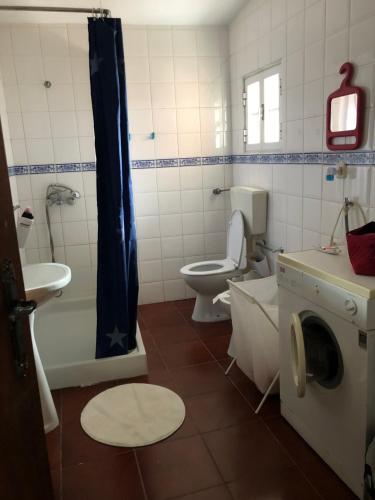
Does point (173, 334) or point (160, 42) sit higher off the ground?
point (160, 42)

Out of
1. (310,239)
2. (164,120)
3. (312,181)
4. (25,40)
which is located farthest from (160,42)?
(310,239)

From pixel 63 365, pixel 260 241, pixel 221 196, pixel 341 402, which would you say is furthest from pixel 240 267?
pixel 341 402

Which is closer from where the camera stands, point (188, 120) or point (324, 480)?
point (324, 480)

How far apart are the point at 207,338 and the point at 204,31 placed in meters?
2.39

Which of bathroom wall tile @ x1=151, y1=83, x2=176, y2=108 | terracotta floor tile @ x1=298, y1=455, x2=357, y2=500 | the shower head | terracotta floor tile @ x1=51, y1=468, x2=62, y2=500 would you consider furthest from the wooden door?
bathroom wall tile @ x1=151, y1=83, x2=176, y2=108

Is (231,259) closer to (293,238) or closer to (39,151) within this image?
(293,238)

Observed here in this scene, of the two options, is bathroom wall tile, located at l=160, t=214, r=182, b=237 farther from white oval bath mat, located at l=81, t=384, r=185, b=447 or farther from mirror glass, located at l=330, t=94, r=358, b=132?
mirror glass, located at l=330, t=94, r=358, b=132

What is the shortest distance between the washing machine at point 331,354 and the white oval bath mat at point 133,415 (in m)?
0.63

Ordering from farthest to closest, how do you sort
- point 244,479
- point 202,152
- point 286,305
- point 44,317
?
point 202,152 < point 44,317 < point 286,305 < point 244,479

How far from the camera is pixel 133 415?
212cm

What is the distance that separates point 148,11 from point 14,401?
2775 mm

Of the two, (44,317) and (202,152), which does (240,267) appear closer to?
(202,152)

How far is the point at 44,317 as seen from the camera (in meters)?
3.21

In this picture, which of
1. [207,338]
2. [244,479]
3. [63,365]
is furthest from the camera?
[207,338]
